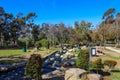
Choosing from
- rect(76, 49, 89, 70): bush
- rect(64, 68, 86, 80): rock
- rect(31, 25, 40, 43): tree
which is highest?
rect(31, 25, 40, 43): tree

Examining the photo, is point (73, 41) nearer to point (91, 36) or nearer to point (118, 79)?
point (91, 36)

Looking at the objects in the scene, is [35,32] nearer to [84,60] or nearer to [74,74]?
[84,60]

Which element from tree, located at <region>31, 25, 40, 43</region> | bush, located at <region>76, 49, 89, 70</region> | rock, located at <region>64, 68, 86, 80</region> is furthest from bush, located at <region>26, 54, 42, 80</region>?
tree, located at <region>31, 25, 40, 43</region>

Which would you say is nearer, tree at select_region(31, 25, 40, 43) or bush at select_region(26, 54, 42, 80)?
bush at select_region(26, 54, 42, 80)

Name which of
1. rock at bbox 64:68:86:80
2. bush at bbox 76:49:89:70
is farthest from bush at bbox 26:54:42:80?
bush at bbox 76:49:89:70

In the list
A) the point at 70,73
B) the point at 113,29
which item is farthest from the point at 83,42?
the point at 70,73

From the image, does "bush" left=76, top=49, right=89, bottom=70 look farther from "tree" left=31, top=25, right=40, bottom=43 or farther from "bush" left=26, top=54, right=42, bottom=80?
"tree" left=31, top=25, right=40, bottom=43

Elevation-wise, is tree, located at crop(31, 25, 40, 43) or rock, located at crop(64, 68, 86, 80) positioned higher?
tree, located at crop(31, 25, 40, 43)

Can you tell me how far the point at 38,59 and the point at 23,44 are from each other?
45578 millimetres

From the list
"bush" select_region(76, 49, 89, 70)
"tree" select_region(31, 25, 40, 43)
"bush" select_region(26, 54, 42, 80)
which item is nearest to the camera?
"bush" select_region(26, 54, 42, 80)

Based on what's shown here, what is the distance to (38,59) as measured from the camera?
9.88m

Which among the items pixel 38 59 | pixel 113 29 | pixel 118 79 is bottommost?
pixel 118 79

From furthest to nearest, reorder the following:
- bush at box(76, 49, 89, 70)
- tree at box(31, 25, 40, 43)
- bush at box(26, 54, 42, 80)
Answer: tree at box(31, 25, 40, 43), bush at box(76, 49, 89, 70), bush at box(26, 54, 42, 80)

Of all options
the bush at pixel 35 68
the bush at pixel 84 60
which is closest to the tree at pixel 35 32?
the bush at pixel 84 60
